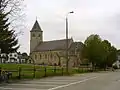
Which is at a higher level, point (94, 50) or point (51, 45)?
point (51, 45)

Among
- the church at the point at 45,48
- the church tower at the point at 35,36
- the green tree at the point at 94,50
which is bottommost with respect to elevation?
the green tree at the point at 94,50

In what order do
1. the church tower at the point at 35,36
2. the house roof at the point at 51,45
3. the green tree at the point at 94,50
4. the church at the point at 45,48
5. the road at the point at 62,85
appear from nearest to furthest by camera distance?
the road at the point at 62,85, the green tree at the point at 94,50, the church at the point at 45,48, the house roof at the point at 51,45, the church tower at the point at 35,36

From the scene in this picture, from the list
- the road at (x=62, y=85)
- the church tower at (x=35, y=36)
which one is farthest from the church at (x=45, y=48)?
the road at (x=62, y=85)

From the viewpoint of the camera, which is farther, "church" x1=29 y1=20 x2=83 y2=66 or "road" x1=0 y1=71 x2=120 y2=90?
"church" x1=29 y1=20 x2=83 y2=66

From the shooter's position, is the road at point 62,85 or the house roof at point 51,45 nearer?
the road at point 62,85

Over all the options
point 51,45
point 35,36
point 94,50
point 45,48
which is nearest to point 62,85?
point 94,50

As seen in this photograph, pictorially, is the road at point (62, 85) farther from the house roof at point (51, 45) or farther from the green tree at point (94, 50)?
the house roof at point (51, 45)

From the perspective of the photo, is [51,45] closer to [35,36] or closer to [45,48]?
[45,48]

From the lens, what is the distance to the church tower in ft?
526

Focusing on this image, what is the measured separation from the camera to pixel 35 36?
528ft

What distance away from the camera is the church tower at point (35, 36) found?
16038cm

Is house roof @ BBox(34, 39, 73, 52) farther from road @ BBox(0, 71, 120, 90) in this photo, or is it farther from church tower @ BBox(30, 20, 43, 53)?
road @ BBox(0, 71, 120, 90)

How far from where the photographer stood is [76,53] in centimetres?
13925

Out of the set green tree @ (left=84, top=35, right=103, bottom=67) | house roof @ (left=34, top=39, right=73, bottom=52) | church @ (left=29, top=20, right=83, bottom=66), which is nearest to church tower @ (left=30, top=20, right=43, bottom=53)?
church @ (left=29, top=20, right=83, bottom=66)
